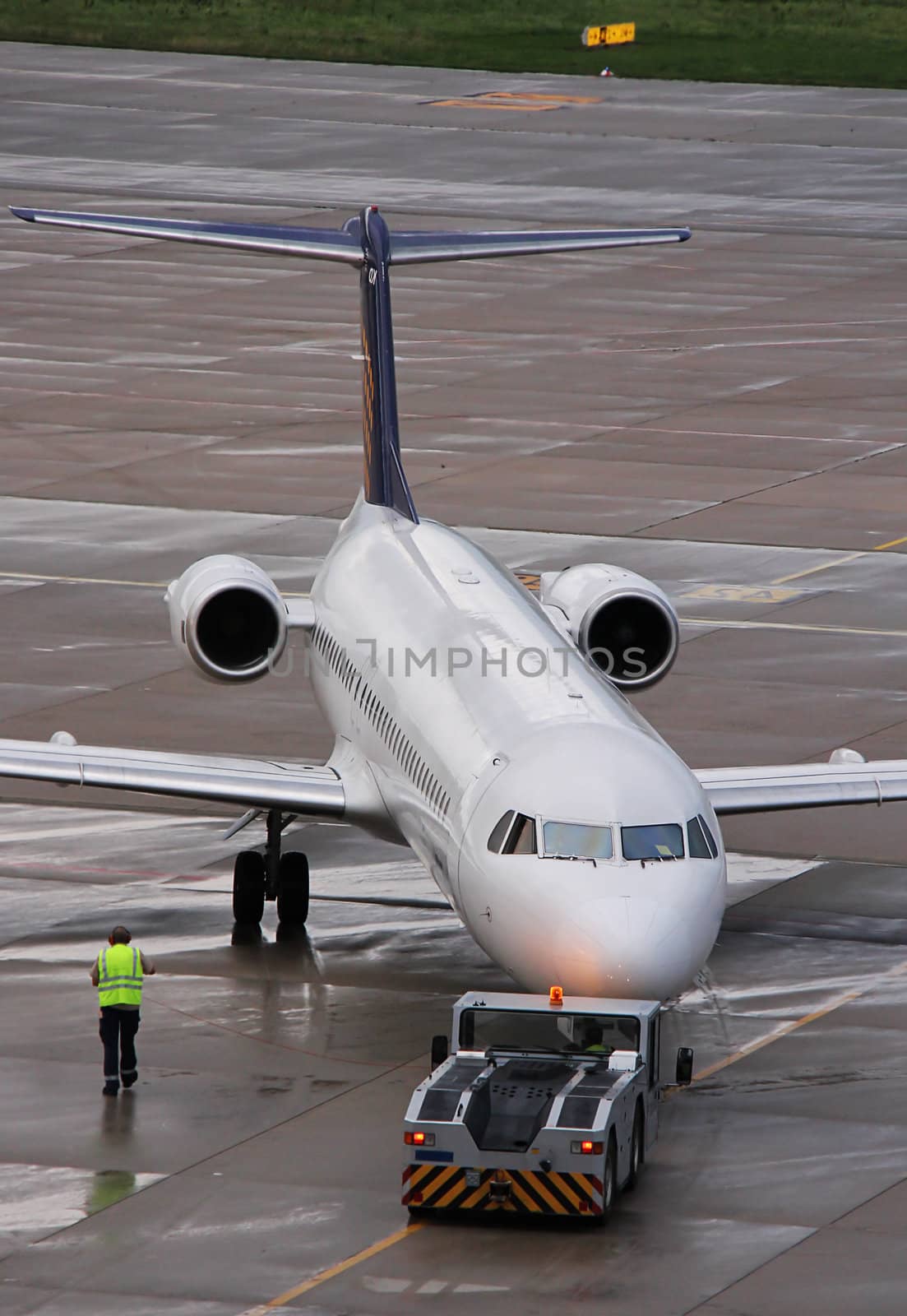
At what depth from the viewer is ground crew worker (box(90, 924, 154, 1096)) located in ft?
63.2

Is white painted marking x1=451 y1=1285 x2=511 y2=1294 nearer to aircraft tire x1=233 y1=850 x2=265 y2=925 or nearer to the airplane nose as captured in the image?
the airplane nose

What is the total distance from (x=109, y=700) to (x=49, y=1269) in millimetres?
14900

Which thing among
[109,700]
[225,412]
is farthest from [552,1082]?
[225,412]

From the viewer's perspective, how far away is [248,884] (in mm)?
23375

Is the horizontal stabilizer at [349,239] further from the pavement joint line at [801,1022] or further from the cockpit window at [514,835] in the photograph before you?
the cockpit window at [514,835]

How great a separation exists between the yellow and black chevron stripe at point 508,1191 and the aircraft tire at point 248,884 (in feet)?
21.9

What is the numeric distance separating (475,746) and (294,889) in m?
3.89

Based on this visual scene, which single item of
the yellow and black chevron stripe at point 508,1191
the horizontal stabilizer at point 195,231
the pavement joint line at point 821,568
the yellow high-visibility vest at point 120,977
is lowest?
the yellow and black chevron stripe at point 508,1191

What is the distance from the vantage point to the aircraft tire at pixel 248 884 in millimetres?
23359

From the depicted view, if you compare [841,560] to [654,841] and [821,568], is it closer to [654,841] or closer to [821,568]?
[821,568]

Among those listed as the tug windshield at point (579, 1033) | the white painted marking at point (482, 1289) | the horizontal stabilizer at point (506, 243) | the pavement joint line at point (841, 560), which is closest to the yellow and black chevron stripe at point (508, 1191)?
the white painted marking at point (482, 1289)

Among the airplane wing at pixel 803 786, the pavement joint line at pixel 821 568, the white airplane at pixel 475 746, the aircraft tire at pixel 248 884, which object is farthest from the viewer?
the pavement joint line at pixel 821 568

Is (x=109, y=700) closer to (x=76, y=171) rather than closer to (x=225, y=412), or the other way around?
(x=225, y=412)

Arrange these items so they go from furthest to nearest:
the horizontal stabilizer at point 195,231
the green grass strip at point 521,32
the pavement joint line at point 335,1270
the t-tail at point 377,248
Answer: the green grass strip at point 521,32
the t-tail at point 377,248
the horizontal stabilizer at point 195,231
the pavement joint line at point 335,1270
